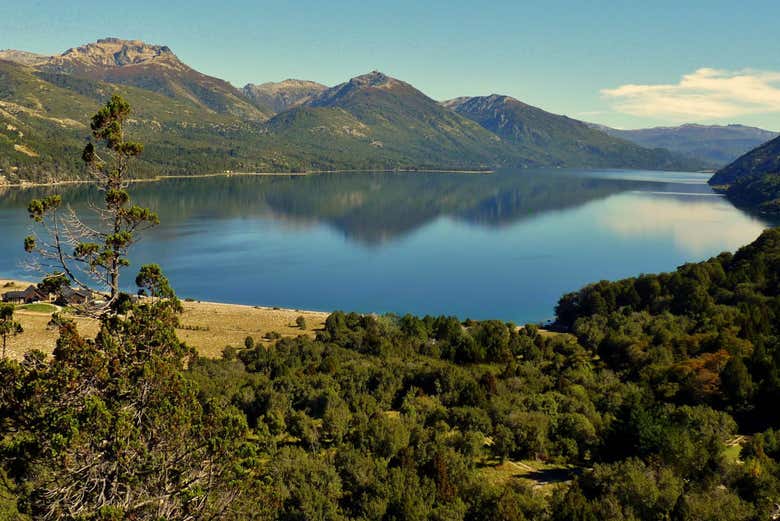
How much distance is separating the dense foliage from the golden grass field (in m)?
4.55

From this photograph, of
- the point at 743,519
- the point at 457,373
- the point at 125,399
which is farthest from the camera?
the point at 457,373

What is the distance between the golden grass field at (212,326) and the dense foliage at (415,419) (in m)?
4.55

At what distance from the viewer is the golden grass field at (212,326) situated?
202ft

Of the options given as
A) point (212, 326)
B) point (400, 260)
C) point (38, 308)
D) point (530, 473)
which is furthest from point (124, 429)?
point (400, 260)

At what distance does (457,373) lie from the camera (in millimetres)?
47500

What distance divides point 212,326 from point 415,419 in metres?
44.2

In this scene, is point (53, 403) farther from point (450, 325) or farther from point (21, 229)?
point (21, 229)

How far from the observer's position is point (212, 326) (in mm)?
75562

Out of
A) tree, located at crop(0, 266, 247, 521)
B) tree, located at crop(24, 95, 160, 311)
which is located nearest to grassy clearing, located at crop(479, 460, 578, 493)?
tree, located at crop(0, 266, 247, 521)

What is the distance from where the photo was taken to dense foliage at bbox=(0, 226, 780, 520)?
1583 cm

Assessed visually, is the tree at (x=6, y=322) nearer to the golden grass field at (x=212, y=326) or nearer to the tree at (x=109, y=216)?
the tree at (x=109, y=216)

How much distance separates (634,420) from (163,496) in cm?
2792

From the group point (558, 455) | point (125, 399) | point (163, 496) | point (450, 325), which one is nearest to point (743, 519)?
point (558, 455)

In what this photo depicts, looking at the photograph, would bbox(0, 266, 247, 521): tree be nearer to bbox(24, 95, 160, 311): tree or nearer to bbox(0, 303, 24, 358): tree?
bbox(0, 303, 24, 358): tree
